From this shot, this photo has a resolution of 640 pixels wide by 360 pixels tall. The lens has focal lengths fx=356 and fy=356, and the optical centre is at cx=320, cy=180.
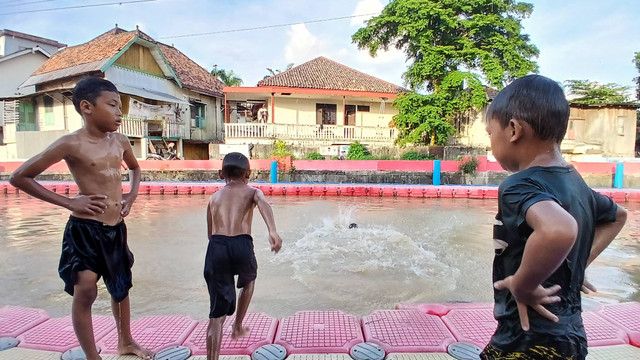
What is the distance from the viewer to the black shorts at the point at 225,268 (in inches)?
94.3

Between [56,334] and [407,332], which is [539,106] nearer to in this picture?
[407,332]

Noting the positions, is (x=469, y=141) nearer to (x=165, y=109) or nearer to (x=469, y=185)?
(x=469, y=185)

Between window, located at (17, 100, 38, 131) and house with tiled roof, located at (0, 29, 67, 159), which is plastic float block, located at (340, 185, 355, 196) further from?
house with tiled roof, located at (0, 29, 67, 159)

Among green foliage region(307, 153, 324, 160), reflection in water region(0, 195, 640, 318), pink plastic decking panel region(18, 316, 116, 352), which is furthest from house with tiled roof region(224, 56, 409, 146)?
pink plastic decking panel region(18, 316, 116, 352)

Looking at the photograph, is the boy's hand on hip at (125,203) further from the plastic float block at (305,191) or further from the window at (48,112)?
the window at (48,112)

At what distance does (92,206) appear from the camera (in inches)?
86.7

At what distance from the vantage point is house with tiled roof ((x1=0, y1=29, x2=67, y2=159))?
806 inches

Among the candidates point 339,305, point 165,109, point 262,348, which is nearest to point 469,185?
point 339,305

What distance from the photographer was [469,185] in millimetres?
16109

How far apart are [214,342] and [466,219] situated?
26.5 ft

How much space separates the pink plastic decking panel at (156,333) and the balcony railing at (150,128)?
1854 centimetres

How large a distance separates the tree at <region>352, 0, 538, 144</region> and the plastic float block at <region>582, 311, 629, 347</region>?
1747cm

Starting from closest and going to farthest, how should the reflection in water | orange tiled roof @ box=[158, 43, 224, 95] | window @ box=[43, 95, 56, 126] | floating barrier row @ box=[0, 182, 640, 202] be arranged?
the reflection in water
floating barrier row @ box=[0, 182, 640, 202]
window @ box=[43, 95, 56, 126]
orange tiled roof @ box=[158, 43, 224, 95]

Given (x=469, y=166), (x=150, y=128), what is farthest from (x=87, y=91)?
(x=150, y=128)
